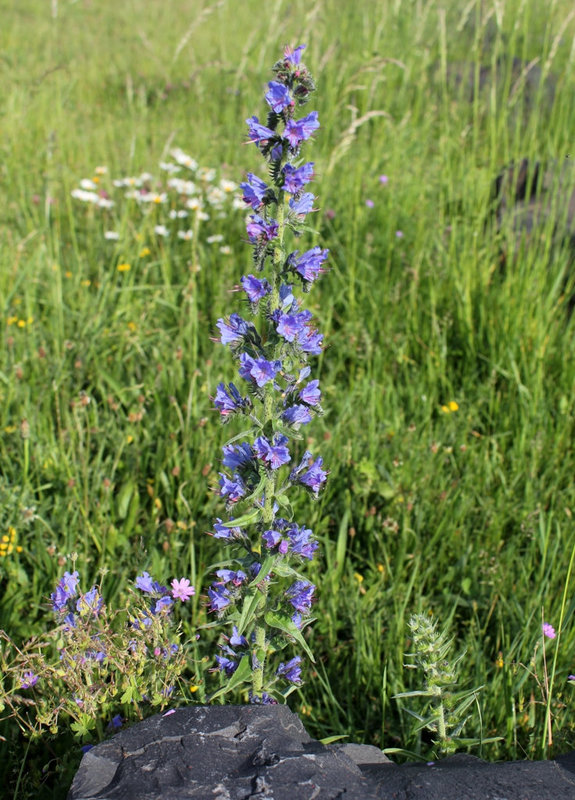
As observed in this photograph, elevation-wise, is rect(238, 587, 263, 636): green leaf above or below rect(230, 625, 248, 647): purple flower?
above

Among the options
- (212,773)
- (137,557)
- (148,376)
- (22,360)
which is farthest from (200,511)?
(212,773)

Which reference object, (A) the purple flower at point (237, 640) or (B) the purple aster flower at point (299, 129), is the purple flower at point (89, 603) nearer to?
(A) the purple flower at point (237, 640)

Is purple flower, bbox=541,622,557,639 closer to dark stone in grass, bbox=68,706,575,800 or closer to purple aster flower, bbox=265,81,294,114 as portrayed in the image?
dark stone in grass, bbox=68,706,575,800

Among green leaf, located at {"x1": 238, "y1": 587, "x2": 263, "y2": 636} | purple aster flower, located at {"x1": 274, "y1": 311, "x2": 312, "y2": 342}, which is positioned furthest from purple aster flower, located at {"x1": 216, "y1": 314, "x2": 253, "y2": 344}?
green leaf, located at {"x1": 238, "y1": 587, "x2": 263, "y2": 636}

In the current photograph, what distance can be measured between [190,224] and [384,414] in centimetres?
214

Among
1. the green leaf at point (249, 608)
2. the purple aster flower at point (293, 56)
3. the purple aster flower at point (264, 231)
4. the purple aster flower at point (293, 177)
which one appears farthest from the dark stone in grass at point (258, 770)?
the purple aster flower at point (293, 56)

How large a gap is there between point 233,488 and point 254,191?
661 mm

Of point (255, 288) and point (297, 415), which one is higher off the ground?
point (255, 288)

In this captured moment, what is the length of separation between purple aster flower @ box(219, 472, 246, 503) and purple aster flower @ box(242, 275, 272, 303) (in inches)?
16.2

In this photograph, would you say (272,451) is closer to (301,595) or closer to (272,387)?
(272,387)

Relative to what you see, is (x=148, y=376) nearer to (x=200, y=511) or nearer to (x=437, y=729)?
(x=200, y=511)

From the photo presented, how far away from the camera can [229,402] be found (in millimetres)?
1650

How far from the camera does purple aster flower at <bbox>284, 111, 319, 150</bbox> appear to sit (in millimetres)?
1493

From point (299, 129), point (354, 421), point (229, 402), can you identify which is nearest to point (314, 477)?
point (229, 402)
